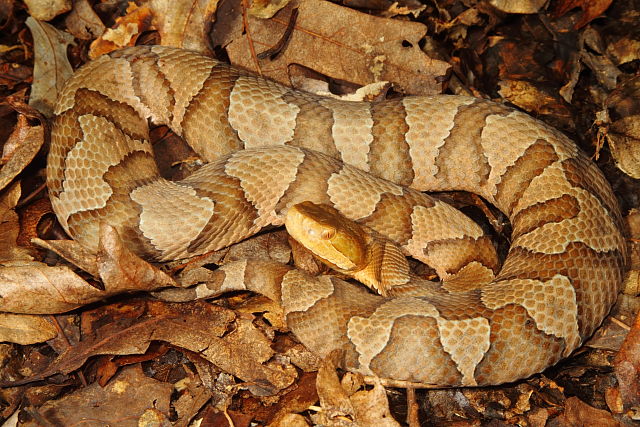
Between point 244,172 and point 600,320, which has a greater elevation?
point 244,172

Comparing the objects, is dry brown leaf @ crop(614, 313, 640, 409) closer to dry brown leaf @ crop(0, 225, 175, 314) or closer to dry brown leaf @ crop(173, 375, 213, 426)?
dry brown leaf @ crop(173, 375, 213, 426)

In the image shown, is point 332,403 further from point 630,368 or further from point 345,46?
point 345,46

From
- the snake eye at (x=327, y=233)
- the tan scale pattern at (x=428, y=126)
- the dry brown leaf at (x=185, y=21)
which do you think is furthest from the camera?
the dry brown leaf at (x=185, y=21)

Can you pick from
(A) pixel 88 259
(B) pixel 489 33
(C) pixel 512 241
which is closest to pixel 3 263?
(A) pixel 88 259

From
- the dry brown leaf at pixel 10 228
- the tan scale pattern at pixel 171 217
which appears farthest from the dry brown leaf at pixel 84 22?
the tan scale pattern at pixel 171 217

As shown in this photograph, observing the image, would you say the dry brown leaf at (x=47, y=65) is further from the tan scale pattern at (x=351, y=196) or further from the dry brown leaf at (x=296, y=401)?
the dry brown leaf at (x=296, y=401)

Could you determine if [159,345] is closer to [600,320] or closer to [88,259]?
[88,259]

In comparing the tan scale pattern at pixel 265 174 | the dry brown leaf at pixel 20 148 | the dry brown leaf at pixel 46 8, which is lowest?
the tan scale pattern at pixel 265 174
